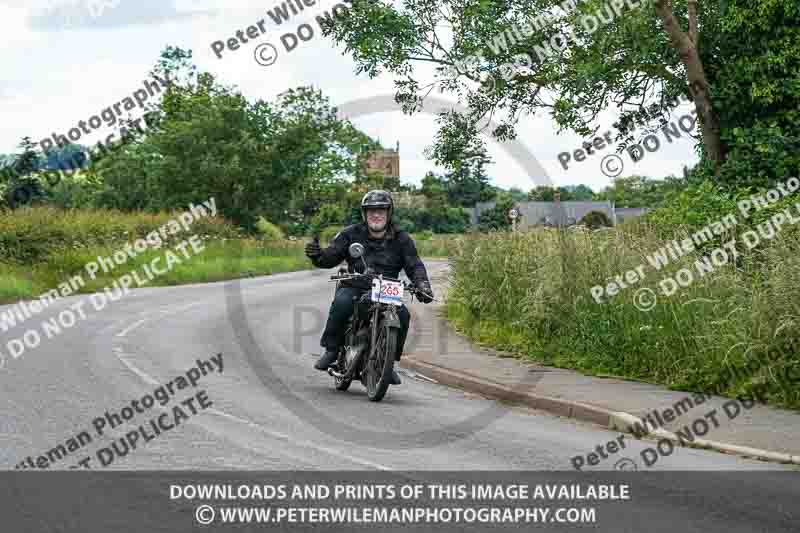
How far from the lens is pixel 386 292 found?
456 inches

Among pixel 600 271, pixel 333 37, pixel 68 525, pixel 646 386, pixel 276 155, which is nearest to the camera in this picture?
Result: pixel 68 525

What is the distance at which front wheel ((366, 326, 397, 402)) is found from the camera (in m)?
11.4

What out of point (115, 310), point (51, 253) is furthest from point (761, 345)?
point (51, 253)

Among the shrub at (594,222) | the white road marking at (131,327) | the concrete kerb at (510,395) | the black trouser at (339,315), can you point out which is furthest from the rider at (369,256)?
the white road marking at (131,327)

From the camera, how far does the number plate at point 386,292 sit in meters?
11.6

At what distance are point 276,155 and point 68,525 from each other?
56.9m

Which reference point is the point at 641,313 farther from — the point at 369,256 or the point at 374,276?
the point at 374,276

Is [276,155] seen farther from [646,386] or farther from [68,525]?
[68,525]

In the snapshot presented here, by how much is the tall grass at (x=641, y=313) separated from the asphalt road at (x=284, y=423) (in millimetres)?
1918

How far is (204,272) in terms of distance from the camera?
40000 millimetres

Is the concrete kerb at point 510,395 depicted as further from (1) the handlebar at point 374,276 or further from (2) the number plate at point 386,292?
(2) the number plate at point 386,292

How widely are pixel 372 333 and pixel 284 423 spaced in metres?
1.97

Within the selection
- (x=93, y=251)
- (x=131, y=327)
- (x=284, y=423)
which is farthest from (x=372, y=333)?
(x=93, y=251)

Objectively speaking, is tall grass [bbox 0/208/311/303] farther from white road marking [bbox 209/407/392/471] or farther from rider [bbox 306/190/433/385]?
white road marking [bbox 209/407/392/471]
